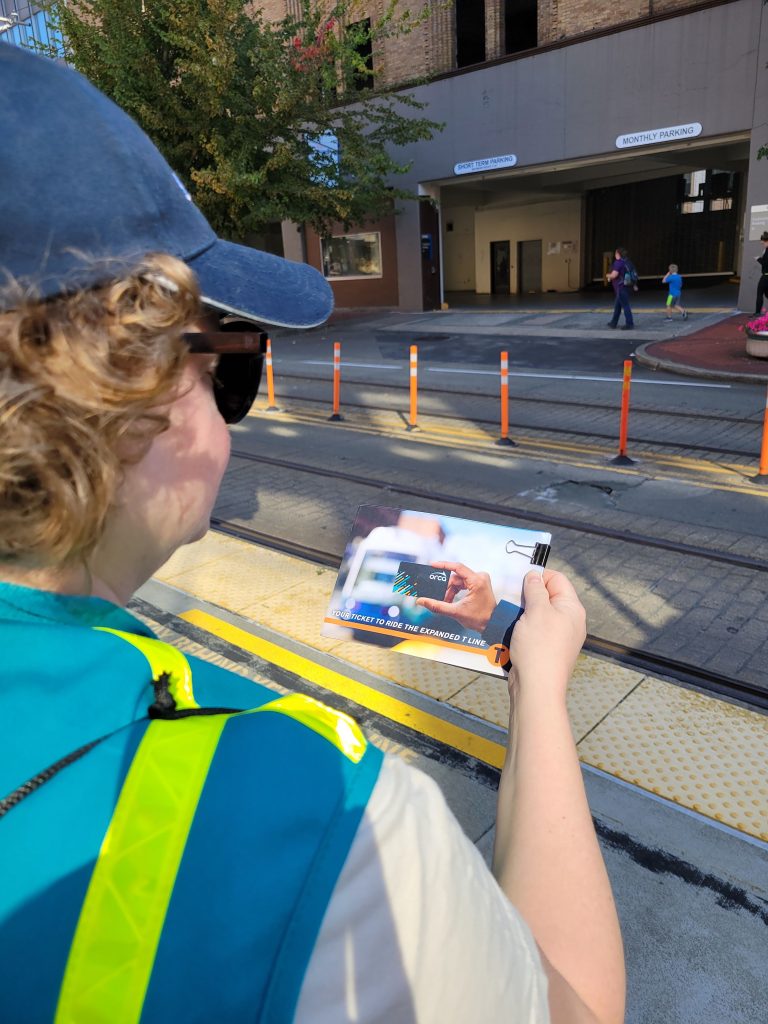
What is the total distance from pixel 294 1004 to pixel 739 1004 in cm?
224

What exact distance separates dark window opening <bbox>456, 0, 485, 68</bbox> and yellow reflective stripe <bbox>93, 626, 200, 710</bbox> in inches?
1081

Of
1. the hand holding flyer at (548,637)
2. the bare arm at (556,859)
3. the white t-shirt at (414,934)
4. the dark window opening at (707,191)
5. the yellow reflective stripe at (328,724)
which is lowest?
the bare arm at (556,859)

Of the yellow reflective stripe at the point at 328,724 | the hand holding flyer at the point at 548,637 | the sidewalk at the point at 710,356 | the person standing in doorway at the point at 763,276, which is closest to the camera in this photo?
the yellow reflective stripe at the point at 328,724

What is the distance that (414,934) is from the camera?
2.34ft

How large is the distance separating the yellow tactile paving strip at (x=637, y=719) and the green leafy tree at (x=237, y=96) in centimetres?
1649

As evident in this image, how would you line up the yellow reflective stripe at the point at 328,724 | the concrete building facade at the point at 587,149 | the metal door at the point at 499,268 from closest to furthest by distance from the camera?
the yellow reflective stripe at the point at 328,724 → the concrete building facade at the point at 587,149 → the metal door at the point at 499,268

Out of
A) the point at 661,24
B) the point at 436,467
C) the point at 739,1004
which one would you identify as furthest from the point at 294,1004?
the point at 661,24

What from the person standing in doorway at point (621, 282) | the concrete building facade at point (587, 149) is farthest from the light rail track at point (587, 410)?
the concrete building facade at point (587, 149)

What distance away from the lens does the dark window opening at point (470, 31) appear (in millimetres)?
24281

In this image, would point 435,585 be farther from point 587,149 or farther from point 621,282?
point 587,149

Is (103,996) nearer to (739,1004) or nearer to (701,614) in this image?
(739,1004)

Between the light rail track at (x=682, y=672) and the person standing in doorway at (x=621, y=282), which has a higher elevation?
the person standing in doorway at (x=621, y=282)

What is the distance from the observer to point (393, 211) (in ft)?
88.4

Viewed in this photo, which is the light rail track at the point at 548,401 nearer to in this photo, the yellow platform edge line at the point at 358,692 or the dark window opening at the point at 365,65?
the yellow platform edge line at the point at 358,692
